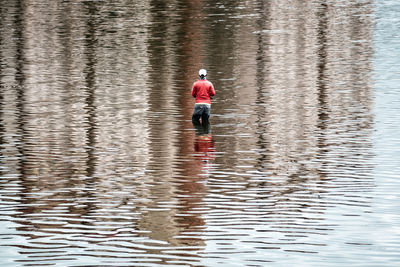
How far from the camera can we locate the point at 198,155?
1981 cm

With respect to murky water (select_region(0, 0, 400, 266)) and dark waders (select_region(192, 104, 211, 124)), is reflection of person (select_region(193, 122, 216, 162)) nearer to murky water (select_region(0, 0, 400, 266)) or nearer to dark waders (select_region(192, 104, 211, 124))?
murky water (select_region(0, 0, 400, 266))

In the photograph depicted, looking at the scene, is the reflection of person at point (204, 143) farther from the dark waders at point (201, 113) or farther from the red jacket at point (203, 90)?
the red jacket at point (203, 90)

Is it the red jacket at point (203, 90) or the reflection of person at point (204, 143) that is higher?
the red jacket at point (203, 90)

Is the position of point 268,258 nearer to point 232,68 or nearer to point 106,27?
point 232,68

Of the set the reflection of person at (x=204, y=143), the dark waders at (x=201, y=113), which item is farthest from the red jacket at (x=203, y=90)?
the reflection of person at (x=204, y=143)

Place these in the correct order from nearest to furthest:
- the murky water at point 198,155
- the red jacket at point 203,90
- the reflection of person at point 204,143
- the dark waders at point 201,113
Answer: the murky water at point 198,155, the reflection of person at point 204,143, the dark waders at point 201,113, the red jacket at point 203,90

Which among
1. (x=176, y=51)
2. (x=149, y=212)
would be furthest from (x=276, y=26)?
(x=149, y=212)

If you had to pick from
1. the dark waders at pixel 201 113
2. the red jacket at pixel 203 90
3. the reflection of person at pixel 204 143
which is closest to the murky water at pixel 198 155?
the reflection of person at pixel 204 143

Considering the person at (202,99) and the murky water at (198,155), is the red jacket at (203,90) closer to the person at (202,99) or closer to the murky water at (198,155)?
the person at (202,99)

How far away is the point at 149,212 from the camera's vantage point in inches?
561

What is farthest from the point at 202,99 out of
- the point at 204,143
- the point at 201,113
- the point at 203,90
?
the point at 204,143

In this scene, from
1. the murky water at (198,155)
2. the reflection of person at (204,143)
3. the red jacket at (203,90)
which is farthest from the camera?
the red jacket at (203,90)

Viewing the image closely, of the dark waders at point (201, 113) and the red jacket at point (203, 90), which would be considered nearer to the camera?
the dark waders at point (201, 113)

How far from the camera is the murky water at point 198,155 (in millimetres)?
12422
